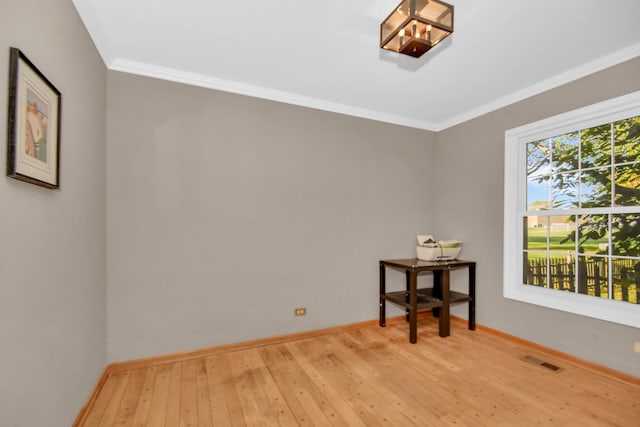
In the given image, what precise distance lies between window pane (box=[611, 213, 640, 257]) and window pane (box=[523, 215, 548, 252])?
543 millimetres

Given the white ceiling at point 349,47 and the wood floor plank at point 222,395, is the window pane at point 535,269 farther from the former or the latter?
the wood floor plank at point 222,395

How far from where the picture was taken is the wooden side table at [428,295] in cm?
307

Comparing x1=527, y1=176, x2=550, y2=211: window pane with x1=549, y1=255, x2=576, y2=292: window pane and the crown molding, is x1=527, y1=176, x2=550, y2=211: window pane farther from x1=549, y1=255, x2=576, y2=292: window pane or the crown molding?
the crown molding

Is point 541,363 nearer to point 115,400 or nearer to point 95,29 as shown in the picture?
point 115,400

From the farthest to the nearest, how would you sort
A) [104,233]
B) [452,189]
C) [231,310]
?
[452,189] → [231,310] → [104,233]

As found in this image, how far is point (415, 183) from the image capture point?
392 cm

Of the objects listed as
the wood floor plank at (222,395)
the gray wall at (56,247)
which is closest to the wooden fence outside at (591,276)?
the wood floor plank at (222,395)

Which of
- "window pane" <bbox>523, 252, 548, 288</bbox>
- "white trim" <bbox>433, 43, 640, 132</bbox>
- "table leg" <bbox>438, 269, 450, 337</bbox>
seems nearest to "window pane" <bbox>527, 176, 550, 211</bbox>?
"window pane" <bbox>523, 252, 548, 288</bbox>

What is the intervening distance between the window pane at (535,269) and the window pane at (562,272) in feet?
0.20

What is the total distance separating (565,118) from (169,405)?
396cm

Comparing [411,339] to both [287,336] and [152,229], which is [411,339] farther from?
[152,229]

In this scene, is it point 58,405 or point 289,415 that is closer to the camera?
point 58,405

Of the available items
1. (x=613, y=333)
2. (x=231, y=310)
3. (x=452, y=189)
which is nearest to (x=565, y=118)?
(x=452, y=189)

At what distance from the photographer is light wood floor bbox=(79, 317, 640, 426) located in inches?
74.8
